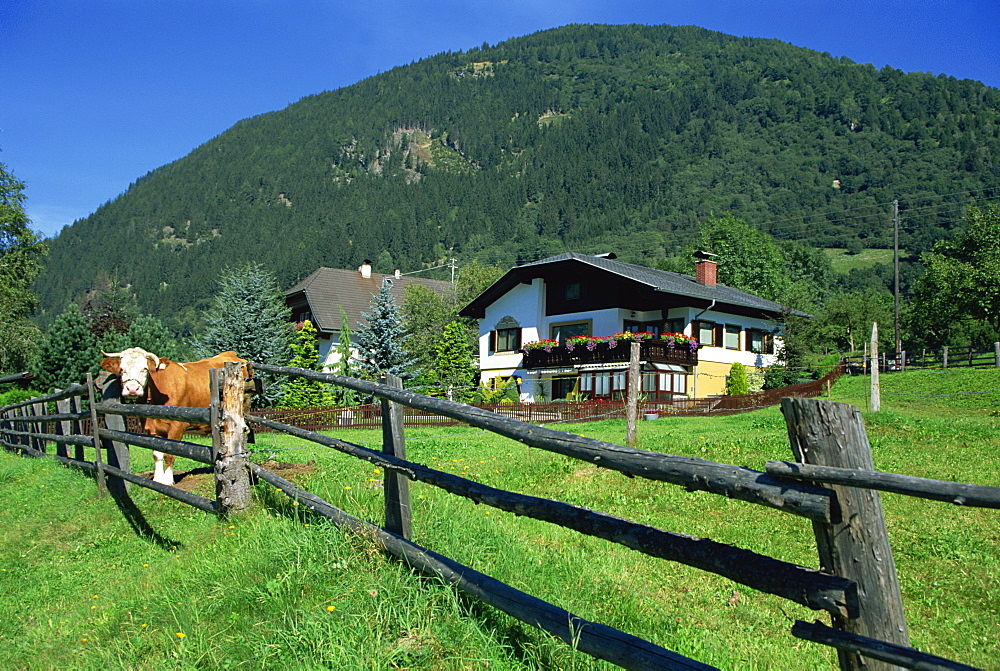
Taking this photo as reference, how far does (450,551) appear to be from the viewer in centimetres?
502

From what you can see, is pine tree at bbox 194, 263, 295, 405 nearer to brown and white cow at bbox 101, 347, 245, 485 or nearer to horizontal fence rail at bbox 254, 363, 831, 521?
brown and white cow at bbox 101, 347, 245, 485

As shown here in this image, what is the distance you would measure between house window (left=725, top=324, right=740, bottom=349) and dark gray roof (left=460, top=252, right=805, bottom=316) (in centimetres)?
135

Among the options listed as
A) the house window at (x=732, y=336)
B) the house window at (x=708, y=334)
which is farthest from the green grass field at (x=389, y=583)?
the house window at (x=732, y=336)

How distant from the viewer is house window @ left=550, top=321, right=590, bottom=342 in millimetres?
42031

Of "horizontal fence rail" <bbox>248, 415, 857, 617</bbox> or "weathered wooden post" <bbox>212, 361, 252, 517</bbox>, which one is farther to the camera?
"weathered wooden post" <bbox>212, 361, 252, 517</bbox>

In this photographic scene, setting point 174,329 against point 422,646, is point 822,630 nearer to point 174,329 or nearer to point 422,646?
point 422,646

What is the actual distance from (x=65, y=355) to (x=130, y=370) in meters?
28.8

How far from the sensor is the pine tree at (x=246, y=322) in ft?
125

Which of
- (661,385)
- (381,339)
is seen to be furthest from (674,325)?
(381,339)

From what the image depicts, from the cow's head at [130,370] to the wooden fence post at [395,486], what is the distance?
18.3 feet

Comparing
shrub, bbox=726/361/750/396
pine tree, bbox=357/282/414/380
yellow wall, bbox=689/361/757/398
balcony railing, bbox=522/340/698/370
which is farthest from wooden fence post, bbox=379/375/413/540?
yellow wall, bbox=689/361/757/398

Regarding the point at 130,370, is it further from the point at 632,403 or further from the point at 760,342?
the point at 760,342

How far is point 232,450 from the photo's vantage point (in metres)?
6.52

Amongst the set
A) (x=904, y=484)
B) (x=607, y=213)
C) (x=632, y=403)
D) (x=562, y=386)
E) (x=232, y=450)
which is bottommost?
(x=562, y=386)
